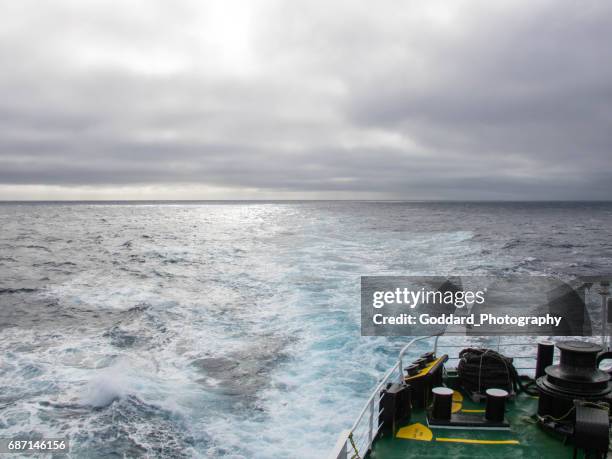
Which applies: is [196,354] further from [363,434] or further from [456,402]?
[456,402]

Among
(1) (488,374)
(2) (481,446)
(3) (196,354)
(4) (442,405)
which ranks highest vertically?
(1) (488,374)

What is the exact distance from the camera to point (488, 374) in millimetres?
8992

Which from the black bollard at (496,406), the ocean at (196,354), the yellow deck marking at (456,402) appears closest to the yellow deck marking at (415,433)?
the yellow deck marking at (456,402)

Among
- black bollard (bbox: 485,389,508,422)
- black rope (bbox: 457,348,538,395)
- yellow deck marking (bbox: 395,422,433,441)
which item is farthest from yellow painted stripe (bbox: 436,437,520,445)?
black rope (bbox: 457,348,538,395)

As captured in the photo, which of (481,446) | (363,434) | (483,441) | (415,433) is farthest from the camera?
(363,434)

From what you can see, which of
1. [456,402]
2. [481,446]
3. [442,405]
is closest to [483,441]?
[481,446]

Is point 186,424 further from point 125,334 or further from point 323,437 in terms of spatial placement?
point 125,334

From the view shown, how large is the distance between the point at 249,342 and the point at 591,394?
12.0 metres

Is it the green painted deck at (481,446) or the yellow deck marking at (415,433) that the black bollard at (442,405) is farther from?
the yellow deck marking at (415,433)

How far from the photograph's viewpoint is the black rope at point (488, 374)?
29.4ft

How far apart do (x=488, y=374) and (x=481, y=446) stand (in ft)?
6.41

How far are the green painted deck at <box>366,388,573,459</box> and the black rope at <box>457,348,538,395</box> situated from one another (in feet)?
3.07

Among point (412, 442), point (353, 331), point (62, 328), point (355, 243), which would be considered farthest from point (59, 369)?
point (355, 243)

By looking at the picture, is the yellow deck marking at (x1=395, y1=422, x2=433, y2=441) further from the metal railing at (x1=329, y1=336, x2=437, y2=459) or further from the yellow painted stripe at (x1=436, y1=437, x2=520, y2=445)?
the metal railing at (x1=329, y1=336, x2=437, y2=459)
